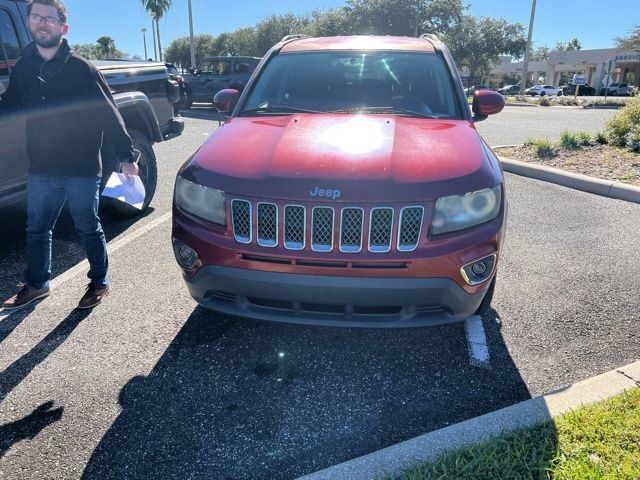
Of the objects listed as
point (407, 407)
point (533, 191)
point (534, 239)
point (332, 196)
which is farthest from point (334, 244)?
point (533, 191)

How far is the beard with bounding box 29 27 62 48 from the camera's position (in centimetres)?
289

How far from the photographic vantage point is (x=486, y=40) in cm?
5047

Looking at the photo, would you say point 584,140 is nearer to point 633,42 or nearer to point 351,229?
point 351,229

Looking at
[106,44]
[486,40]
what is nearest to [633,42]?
[486,40]

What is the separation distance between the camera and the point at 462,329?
3.15m

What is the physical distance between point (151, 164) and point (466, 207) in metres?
3.77

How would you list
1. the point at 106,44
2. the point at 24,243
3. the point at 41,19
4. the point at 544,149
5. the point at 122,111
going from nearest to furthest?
the point at 41,19 → the point at 24,243 → the point at 122,111 → the point at 544,149 → the point at 106,44

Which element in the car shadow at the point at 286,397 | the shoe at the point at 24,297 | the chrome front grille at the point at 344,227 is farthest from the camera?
the shoe at the point at 24,297

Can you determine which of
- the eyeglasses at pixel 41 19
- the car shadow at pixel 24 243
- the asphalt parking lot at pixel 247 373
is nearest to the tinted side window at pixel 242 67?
the car shadow at pixel 24 243

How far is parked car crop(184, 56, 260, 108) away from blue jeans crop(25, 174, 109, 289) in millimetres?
14207

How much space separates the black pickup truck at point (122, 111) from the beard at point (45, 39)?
2.77 feet

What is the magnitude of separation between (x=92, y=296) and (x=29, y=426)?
1227 millimetres

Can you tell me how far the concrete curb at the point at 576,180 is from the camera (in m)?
6.02

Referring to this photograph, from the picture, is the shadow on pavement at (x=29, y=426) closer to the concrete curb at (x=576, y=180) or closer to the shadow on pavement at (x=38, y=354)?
the shadow on pavement at (x=38, y=354)
